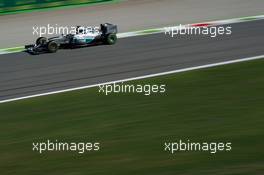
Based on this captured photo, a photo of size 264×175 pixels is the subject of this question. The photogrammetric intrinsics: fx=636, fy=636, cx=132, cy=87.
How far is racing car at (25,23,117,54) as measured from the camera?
18.2 meters

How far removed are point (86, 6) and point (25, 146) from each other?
14.4 m

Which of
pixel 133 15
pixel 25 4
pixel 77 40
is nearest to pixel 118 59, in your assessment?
pixel 77 40

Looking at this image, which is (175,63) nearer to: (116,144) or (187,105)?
(187,105)

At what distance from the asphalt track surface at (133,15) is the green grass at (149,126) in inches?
282

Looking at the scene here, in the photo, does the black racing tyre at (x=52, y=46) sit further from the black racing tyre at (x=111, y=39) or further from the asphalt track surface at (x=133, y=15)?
the asphalt track surface at (x=133, y=15)

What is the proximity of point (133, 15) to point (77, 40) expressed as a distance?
502cm

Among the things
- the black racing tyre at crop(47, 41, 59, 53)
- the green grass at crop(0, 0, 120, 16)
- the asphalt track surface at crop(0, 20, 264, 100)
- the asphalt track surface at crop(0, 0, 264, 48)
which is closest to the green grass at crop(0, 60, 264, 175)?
the asphalt track surface at crop(0, 20, 264, 100)

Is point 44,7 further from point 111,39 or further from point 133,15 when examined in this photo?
point 111,39

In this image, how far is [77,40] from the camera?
18.4m

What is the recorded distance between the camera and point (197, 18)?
866 inches

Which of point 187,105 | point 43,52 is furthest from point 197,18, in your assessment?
point 187,105

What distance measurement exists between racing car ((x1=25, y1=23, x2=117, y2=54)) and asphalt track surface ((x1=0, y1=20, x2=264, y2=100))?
0.18 m

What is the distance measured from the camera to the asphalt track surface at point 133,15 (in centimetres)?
2164

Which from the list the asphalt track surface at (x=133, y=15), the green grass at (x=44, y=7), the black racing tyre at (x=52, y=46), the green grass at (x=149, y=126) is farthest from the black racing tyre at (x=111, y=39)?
the green grass at (x=44, y=7)
